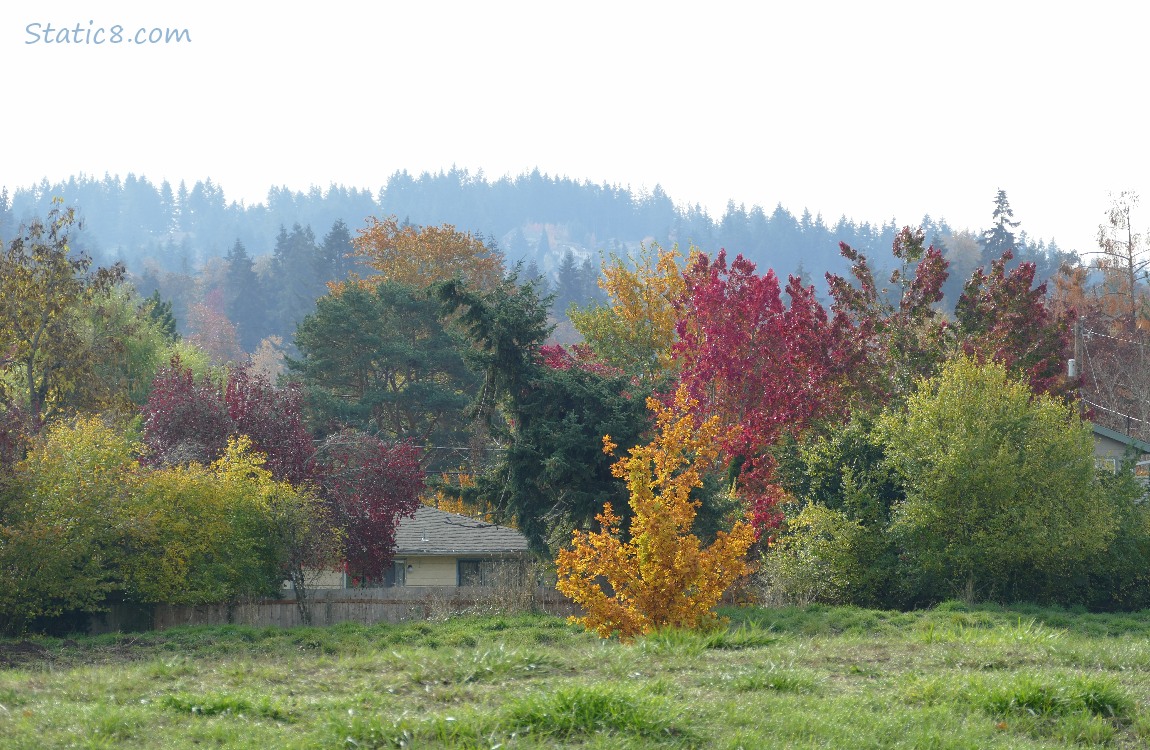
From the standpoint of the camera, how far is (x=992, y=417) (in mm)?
22156

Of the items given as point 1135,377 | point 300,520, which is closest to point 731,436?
point 300,520

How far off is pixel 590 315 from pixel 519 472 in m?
18.0

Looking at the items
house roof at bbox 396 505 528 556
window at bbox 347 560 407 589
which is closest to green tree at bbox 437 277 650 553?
house roof at bbox 396 505 528 556

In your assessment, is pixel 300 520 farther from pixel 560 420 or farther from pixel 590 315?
pixel 590 315

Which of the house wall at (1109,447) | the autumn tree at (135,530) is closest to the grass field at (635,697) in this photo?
the autumn tree at (135,530)

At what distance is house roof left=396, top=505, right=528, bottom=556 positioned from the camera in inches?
1356

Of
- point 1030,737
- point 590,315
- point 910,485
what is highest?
point 590,315

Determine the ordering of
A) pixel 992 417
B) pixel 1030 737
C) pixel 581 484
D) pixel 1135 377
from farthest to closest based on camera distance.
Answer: pixel 1135 377, pixel 581 484, pixel 992 417, pixel 1030 737

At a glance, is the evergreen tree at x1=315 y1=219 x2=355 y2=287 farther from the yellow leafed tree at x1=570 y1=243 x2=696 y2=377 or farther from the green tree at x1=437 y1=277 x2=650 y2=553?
the green tree at x1=437 y1=277 x2=650 y2=553

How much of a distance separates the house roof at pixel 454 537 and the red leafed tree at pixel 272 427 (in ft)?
17.5

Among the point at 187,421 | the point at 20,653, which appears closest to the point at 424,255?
the point at 187,421

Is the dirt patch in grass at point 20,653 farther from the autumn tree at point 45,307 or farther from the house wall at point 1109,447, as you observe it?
the house wall at point 1109,447

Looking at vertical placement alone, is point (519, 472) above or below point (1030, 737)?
above

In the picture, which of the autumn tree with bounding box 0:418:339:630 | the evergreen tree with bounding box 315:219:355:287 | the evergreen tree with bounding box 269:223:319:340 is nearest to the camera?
the autumn tree with bounding box 0:418:339:630
